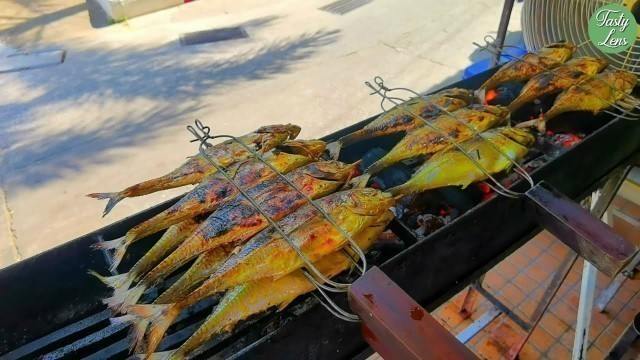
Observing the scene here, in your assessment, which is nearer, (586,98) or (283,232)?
(283,232)

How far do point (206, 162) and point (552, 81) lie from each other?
81.4 inches

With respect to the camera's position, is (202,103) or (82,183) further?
(202,103)

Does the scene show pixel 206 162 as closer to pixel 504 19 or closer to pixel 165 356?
pixel 165 356

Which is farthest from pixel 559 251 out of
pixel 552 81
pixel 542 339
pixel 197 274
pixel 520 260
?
pixel 197 274

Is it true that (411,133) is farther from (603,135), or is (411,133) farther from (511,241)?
(603,135)

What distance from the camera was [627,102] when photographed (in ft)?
8.32

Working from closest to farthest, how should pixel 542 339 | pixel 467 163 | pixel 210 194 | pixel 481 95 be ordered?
pixel 210 194
pixel 467 163
pixel 481 95
pixel 542 339

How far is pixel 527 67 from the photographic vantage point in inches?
111

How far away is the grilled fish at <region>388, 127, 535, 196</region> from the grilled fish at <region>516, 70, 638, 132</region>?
1.25ft

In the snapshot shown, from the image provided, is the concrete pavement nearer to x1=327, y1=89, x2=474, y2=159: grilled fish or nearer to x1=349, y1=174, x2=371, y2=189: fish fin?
x1=327, y1=89, x2=474, y2=159: grilled fish

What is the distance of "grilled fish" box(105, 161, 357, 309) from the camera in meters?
1.69

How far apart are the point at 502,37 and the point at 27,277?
343cm

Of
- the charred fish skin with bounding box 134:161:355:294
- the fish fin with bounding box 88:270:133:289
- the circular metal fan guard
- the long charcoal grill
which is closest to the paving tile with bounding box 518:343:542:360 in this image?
the long charcoal grill

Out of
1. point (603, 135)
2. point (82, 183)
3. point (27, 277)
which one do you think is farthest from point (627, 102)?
point (82, 183)
